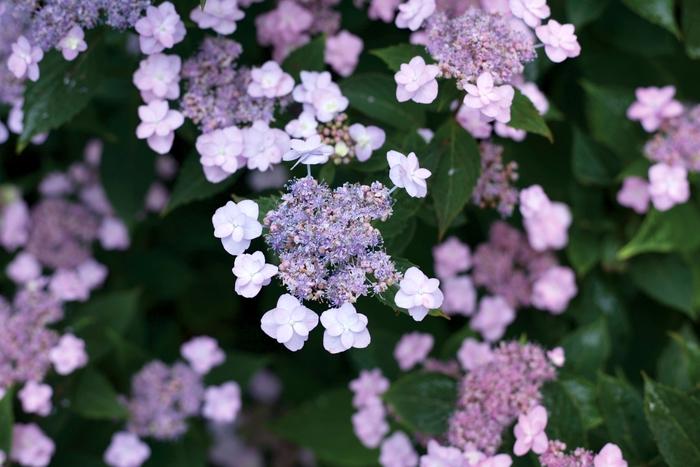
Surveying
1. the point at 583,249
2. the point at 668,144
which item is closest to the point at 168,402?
the point at 583,249

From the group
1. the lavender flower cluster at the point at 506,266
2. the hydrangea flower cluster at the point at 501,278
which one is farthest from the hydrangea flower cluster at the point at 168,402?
the lavender flower cluster at the point at 506,266

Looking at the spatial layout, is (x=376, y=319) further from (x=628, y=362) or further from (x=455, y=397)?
(x=628, y=362)

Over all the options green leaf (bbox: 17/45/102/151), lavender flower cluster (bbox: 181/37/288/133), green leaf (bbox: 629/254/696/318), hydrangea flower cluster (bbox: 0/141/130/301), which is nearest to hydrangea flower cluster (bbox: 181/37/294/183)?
lavender flower cluster (bbox: 181/37/288/133)

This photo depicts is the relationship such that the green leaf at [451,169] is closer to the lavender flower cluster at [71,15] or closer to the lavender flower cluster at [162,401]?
the lavender flower cluster at [71,15]

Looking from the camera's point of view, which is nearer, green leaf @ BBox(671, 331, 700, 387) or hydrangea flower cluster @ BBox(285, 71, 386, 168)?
hydrangea flower cluster @ BBox(285, 71, 386, 168)

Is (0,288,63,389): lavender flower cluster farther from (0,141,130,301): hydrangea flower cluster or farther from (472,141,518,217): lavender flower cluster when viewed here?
(472,141,518,217): lavender flower cluster

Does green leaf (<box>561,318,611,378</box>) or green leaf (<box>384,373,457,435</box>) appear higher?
green leaf (<box>384,373,457,435</box>)
